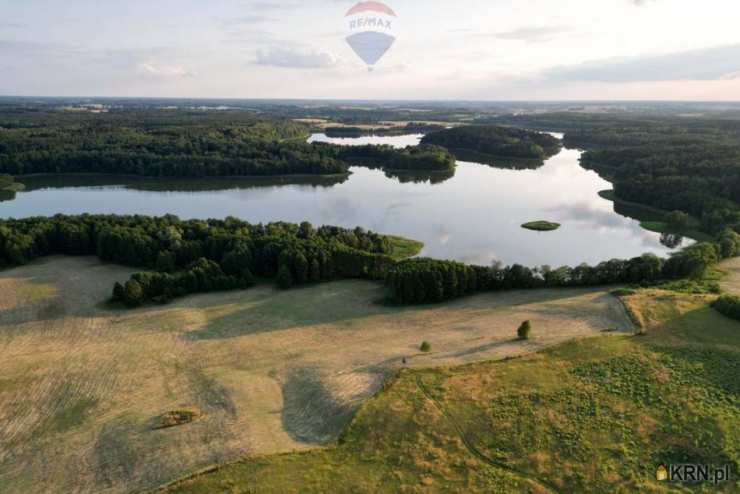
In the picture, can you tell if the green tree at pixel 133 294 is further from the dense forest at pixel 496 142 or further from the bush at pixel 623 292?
the dense forest at pixel 496 142

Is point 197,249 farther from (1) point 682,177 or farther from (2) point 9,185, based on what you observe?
(1) point 682,177

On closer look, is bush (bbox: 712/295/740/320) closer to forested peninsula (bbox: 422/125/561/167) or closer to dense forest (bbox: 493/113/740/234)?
dense forest (bbox: 493/113/740/234)

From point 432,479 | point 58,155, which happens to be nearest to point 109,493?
point 432,479

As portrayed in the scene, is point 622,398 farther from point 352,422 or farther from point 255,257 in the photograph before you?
point 255,257

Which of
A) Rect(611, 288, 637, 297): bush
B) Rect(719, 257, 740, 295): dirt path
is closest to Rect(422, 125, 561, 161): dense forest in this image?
Rect(719, 257, 740, 295): dirt path

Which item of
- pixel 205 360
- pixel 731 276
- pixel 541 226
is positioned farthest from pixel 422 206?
pixel 205 360

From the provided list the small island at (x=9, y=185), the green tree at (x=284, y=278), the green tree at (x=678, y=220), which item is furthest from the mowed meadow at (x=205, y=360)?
the small island at (x=9, y=185)
